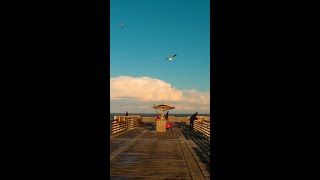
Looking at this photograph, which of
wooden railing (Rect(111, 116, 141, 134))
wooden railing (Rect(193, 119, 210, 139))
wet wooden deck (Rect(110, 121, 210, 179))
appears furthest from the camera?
wooden railing (Rect(111, 116, 141, 134))

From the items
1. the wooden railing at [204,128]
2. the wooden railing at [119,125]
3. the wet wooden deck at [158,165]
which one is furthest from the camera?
the wooden railing at [119,125]

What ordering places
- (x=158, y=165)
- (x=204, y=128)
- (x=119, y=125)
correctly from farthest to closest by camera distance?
(x=119, y=125)
(x=204, y=128)
(x=158, y=165)

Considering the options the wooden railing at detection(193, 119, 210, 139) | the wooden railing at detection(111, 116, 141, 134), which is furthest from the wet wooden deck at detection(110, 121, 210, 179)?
the wooden railing at detection(111, 116, 141, 134)

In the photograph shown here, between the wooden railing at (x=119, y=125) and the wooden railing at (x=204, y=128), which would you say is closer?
the wooden railing at (x=204, y=128)

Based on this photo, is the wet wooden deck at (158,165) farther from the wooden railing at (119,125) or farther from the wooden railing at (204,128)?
the wooden railing at (119,125)

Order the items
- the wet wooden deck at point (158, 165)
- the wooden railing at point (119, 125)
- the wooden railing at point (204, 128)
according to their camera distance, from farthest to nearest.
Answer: the wooden railing at point (119, 125), the wooden railing at point (204, 128), the wet wooden deck at point (158, 165)

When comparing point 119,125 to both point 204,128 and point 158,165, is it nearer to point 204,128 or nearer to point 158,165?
point 204,128

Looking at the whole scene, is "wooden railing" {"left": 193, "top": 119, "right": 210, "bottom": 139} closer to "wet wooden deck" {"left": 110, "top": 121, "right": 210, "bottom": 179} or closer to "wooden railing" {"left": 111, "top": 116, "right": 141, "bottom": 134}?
"wet wooden deck" {"left": 110, "top": 121, "right": 210, "bottom": 179}

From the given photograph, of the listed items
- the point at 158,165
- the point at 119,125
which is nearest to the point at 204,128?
the point at 119,125

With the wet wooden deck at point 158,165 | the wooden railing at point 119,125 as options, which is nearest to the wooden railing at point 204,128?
the wet wooden deck at point 158,165

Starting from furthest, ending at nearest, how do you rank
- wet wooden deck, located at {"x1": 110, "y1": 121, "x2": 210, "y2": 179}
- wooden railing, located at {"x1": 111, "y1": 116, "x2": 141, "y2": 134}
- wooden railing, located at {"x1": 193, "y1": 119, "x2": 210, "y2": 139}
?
wooden railing, located at {"x1": 111, "y1": 116, "x2": 141, "y2": 134}, wooden railing, located at {"x1": 193, "y1": 119, "x2": 210, "y2": 139}, wet wooden deck, located at {"x1": 110, "y1": 121, "x2": 210, "y2": 179}
